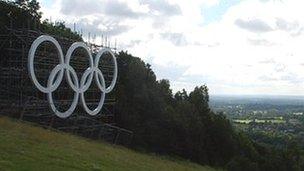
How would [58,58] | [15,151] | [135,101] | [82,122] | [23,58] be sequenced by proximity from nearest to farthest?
[15,151] < [23,58] < [58,58] < [82,122] < [135,101]

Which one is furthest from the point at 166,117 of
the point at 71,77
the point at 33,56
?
the point at 33,56

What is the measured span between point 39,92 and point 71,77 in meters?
4.09

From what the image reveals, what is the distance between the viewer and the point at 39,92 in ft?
172

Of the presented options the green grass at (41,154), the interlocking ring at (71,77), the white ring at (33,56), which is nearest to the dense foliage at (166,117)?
the interlocking ring at (71,77)

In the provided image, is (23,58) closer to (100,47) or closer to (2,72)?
(2,72)

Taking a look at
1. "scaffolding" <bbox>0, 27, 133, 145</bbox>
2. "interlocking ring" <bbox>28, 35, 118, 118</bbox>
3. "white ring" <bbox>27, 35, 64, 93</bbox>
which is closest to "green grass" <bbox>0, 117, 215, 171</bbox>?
"white ring" <bbox>27, 35, 64, 93</bbox>

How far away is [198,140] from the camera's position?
6700 cm

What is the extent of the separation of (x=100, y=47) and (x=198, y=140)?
17.8 meters

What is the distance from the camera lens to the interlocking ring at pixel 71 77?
43.1 metres

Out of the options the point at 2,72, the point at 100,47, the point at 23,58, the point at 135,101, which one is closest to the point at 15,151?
the point at 23,58

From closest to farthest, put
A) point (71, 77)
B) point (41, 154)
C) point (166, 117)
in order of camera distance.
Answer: point (41, 154)
point (71, 77)
point (166, 117)

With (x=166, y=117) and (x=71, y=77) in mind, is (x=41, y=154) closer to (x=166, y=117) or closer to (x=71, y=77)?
(x=71, y=77)

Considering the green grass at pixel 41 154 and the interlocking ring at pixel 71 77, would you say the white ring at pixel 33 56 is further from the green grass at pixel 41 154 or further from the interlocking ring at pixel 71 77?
the green grass at pixel 41 154

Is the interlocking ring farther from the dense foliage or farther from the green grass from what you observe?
the green grass
